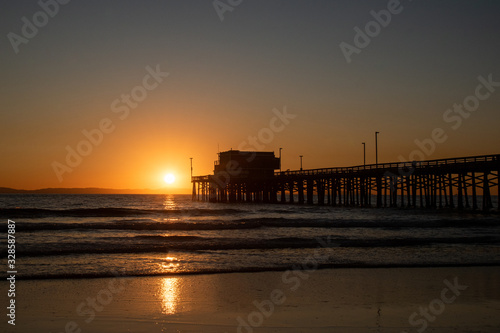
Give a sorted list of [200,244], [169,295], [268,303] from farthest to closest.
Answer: [200,244], [169,295], [268,303]

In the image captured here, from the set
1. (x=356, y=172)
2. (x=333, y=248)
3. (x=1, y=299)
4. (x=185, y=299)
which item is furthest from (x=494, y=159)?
(x=1, y=299)

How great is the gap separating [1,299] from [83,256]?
595 centimetres

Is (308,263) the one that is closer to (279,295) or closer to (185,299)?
(279,295)

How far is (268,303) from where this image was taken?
902cm

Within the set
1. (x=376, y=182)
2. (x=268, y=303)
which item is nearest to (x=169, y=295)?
(x=268, y=303)
